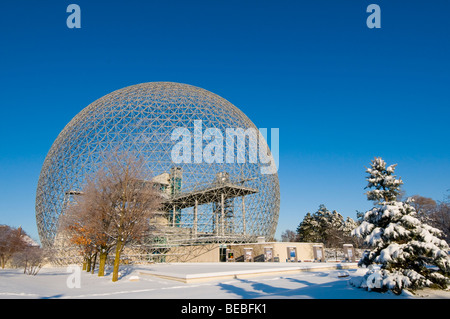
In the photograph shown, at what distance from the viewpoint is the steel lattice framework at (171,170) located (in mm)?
30125

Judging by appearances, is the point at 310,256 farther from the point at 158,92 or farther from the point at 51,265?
the point at 51,265

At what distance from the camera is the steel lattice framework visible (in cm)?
3012

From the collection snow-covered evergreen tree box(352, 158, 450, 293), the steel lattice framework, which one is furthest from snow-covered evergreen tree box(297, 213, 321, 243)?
snow-covered evergreen tree box(352, 158, 450, 293)

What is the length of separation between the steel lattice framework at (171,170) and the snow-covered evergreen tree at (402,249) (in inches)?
824

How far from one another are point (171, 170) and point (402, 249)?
78.6 ft

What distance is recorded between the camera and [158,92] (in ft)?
113

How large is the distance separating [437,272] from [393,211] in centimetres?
255

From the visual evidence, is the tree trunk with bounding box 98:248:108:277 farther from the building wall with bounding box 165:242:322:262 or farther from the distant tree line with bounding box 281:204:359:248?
the distant tree line with bounding box 281:204:359:248

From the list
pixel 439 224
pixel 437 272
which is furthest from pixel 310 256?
pixel 437 272

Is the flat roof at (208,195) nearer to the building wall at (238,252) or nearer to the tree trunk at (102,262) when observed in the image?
the building wall at (238,252)

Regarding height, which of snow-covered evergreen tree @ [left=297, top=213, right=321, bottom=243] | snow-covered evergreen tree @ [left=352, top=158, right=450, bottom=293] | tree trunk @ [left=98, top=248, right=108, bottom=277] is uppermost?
snow-covered evergreen tree @ [left=352, top=158, right=450, bottom=293]

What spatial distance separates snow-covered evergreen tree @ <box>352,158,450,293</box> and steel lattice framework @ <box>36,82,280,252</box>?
20.9 metres

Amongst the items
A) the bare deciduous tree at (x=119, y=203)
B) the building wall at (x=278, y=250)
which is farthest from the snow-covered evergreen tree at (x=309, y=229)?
the bare deciduous tree at (x=119, y=203)
